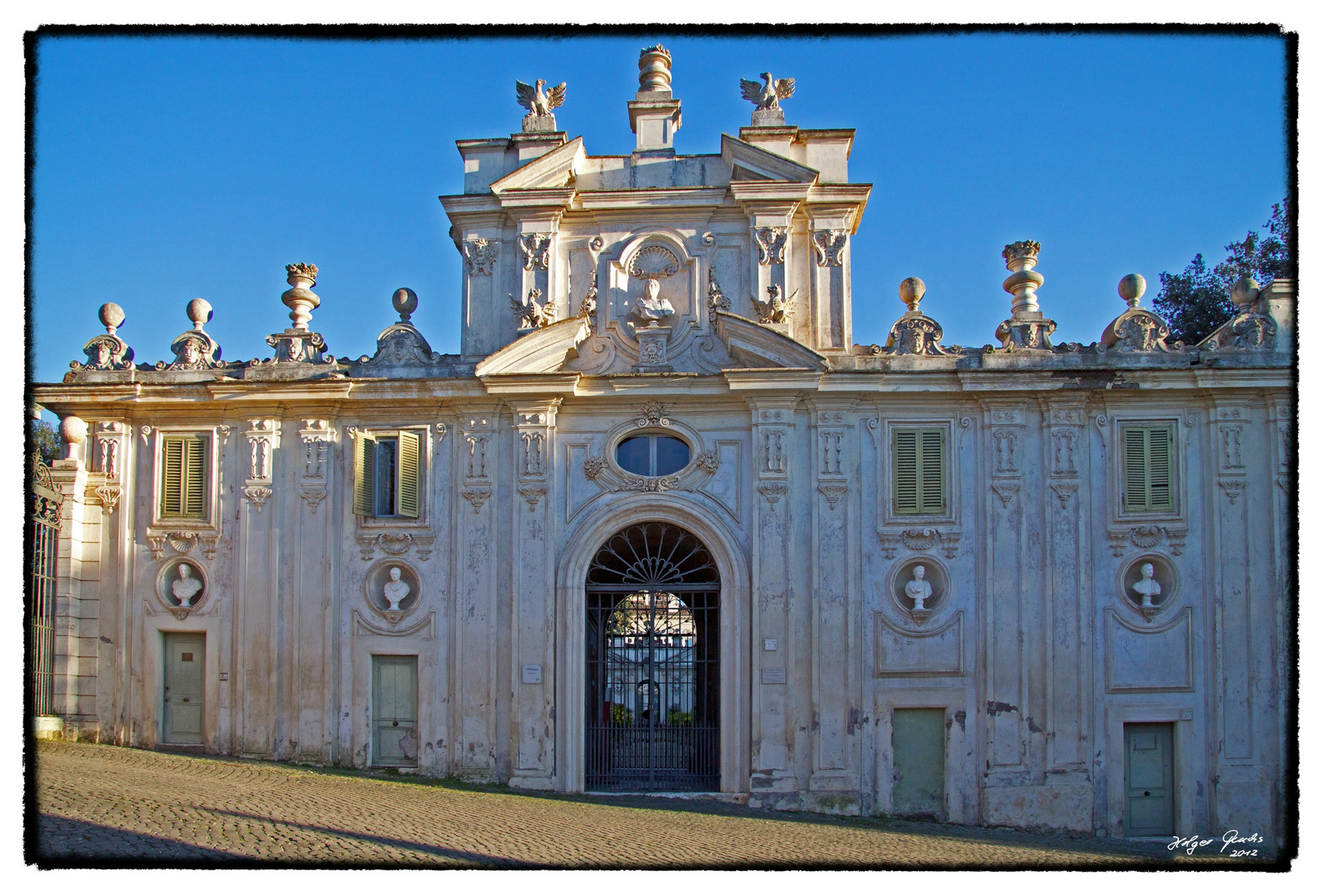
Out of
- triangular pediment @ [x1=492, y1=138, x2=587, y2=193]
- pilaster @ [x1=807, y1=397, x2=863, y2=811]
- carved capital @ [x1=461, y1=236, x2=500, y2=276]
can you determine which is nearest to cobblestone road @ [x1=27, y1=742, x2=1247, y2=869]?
pilaster @ [x1=807, y1=397, x2=863, y2=811]

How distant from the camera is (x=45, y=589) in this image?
1630 centimetres

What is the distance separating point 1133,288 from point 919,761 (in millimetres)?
7815

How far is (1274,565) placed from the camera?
52.1ft

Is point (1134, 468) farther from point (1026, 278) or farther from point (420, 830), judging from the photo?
point (420, 830)

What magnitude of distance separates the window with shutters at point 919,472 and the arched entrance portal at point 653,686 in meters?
3.04

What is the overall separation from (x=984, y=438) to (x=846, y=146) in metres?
5.09

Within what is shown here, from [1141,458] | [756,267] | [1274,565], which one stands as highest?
[756,267]

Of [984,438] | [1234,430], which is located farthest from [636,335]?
[1234,430]

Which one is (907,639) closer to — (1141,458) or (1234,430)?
(1141,458)

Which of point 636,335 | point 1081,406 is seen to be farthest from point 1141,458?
point 636,335

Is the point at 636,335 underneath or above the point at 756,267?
underneath

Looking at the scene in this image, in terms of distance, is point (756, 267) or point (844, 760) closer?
point (844, 760)

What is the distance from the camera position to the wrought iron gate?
1603cm

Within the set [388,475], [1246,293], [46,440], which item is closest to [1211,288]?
[1246,293]
